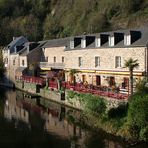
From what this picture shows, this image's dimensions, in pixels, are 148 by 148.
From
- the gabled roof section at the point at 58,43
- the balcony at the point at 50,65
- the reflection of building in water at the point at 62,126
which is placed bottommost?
the reflection of building in water at the point at 62,126

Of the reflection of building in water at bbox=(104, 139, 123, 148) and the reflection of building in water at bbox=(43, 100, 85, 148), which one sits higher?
the reflection of building in water at bbox=(43, 100, 85, 148)

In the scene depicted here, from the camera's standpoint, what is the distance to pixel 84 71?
163ft

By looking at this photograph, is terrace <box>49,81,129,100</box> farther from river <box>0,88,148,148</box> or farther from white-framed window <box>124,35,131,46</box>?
white-framed window <box>124,35,131,46</box>

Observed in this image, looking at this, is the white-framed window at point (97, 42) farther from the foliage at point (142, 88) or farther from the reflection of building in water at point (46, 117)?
the foliage at point (142, 88)

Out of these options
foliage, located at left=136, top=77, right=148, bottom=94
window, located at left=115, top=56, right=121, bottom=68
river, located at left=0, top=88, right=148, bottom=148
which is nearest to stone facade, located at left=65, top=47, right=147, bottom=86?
window, located at left=115, top=56, right=121, bottom=68

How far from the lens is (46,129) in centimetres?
3394

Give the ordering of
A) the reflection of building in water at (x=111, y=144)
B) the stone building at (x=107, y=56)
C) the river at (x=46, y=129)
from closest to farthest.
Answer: the reflection of building in water at (x=111, y=144) < the river at (x=46, y=129) < the stone building at (x=107, y=56)

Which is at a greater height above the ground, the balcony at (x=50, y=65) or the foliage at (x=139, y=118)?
the balcony at (x=50, y=65)

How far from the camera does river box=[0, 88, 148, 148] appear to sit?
1137 inches

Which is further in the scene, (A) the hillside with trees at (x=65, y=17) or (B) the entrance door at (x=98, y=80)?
(A) the hillside with trees at (x=65, y=17)

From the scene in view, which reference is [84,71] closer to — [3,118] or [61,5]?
[3,118]

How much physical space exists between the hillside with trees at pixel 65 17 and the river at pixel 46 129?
139 feet

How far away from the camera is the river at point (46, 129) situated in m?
28.9

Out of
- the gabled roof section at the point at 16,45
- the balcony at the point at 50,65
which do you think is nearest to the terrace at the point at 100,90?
the balcony at the point at 50,65
